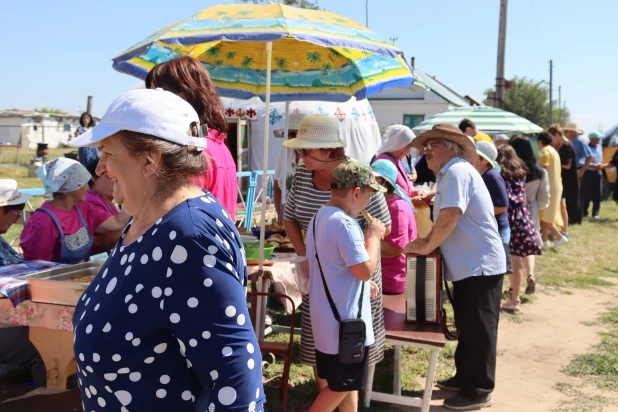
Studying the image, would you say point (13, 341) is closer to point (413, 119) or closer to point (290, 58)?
point (290, 58)

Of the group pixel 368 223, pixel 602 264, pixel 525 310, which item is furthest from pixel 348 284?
pixel 602 264

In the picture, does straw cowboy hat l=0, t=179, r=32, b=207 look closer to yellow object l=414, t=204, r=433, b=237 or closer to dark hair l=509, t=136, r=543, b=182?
yellow object l=414, t=204, r=433, b=237

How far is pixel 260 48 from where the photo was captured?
536cm

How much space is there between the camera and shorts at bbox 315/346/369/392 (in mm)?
3143

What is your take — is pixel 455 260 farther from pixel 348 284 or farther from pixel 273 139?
pixel 273 139

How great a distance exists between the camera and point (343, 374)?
315 centimetres

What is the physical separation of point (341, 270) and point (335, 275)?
42 millimetres

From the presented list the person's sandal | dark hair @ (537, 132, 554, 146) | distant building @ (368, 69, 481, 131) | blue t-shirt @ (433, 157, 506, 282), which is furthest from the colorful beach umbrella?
distant building @ (368, 69, 481, 131)

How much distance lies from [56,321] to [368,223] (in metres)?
1.79

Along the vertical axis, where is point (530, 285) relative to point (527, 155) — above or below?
below

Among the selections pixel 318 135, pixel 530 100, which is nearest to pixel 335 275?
pixel 318 135

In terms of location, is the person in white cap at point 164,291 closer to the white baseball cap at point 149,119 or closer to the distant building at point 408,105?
the white baseball cap at point 149,119

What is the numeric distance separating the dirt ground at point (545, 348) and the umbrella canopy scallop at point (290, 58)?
8.92 feet

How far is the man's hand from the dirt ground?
5.70ft
